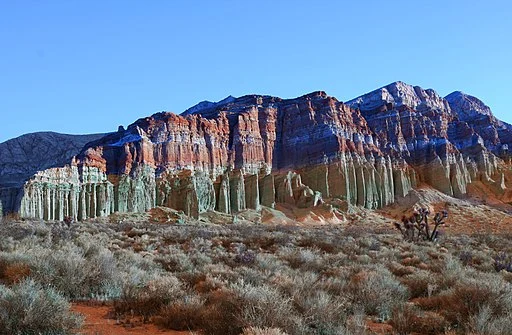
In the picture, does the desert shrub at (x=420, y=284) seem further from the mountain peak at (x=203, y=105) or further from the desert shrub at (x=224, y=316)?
the mountain peak at (x=203, y=105)

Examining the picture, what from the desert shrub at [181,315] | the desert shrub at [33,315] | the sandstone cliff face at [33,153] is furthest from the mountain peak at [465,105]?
the desert shrub at [33,315]

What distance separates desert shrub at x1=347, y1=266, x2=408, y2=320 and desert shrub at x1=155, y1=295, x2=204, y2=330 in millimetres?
2739

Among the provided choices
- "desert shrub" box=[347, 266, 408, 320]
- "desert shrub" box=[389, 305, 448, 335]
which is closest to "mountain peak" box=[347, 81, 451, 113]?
"desert shrub" box=[347, 266, 408, 320]

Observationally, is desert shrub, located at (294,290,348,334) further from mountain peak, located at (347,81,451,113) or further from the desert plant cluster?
mountain peak, located at (347,81,451,113)

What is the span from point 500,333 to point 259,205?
70.7 metres

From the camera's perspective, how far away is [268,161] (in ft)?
310

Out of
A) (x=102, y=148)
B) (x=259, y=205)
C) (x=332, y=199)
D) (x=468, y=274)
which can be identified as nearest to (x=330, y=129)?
(x=332, y=199)

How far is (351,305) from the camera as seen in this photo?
754cm

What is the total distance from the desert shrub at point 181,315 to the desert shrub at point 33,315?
132cm

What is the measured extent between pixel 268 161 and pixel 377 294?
86.7 metres

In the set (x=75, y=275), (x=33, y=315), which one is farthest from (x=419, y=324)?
(x=75, y=275)

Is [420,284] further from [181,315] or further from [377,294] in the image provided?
[181,315]

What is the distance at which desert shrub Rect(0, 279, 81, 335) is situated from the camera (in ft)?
17.2

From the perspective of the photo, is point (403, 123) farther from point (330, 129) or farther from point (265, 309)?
point (265, 309)
